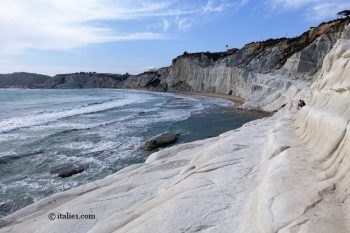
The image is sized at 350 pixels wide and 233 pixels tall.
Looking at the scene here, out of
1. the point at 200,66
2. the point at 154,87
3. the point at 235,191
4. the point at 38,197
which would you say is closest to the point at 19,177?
the point at 38,197

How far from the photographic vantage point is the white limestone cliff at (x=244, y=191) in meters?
6.02

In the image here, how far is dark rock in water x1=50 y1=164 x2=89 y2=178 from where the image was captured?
63.6 feet

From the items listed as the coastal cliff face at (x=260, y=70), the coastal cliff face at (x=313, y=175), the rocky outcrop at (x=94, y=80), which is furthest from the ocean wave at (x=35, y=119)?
the rocky outcrop at (x=94, y=80)

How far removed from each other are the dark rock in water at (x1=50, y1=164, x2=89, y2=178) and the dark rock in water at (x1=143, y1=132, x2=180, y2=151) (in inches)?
186

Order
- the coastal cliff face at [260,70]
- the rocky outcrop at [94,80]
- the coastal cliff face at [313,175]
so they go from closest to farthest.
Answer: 1. the coastal cliff face at [313,175]
2. the coastal cliff face at [260,70]
3. the rocky outcrop at [94,80]

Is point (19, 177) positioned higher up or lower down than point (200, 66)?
lower down

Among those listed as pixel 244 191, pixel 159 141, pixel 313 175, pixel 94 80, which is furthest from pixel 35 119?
pixel 94 80

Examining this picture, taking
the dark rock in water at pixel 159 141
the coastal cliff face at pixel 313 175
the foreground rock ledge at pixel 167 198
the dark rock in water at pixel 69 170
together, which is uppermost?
the coastal cliff face at pixel 313 175

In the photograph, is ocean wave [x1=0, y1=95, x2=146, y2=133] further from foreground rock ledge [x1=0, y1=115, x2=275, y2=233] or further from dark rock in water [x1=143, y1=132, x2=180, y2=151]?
foreground rock ledge [x1=0, y1=115, x2=275, y2=233]

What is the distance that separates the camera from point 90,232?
8250 mm

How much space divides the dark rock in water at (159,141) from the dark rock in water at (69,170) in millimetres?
4723

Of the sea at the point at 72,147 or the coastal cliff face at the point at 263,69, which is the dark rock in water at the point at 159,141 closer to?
the sea at the point at 72,147

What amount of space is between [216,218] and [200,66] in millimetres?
88956

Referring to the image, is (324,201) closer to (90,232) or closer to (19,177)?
(90,232)
